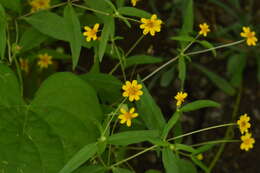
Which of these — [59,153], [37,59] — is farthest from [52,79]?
[37,59]

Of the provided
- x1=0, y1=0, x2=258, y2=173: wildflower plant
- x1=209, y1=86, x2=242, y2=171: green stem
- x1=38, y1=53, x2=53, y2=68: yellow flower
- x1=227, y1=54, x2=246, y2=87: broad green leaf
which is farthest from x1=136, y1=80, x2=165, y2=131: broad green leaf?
x1=227, y1=54, x2=246, y2=87: broad green leaf

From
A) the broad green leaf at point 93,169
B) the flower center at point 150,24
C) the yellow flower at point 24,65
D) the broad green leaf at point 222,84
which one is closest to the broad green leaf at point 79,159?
the broad green leaf at point 93,169

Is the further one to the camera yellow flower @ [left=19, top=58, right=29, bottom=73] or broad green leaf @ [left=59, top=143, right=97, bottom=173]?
yellow flower @ [left=19, top=58, right=29, bottom=73]

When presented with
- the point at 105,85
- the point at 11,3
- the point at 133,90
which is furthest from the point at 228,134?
the point at 11,3

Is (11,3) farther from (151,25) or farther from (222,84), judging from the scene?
(222,84)

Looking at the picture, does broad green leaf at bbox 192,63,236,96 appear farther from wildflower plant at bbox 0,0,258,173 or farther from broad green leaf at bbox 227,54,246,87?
wildflower plant at bbox 0,0,258,173

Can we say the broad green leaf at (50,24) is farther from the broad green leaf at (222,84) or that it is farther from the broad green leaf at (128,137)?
the broad green leaf at (222,84)
